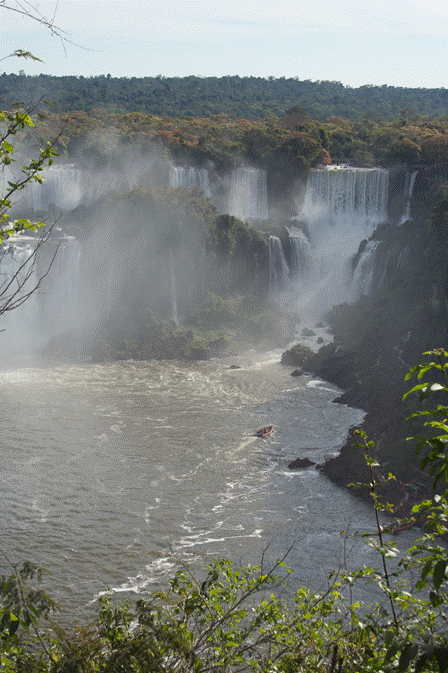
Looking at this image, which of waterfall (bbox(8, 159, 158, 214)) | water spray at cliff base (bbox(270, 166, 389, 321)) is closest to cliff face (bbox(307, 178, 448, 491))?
water spray at cliff base (bbox(270, 166, 389, 321))

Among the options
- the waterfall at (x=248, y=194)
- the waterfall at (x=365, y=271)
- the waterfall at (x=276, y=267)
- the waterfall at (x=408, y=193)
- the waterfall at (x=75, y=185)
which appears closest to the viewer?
the waterfall at (x=365, y=271)

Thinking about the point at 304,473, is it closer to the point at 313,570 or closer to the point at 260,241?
the point at 313,570

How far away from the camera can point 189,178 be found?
122 ft

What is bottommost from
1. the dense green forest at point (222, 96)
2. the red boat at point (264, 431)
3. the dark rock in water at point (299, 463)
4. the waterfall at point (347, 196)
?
the dark rock in water at point (299, 463)

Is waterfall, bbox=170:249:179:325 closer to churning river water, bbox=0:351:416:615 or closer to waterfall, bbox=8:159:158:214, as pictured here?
waterfall, bbox=8:159:158:214

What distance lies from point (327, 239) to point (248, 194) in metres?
5.91

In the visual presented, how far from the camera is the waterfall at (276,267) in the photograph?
3500 cm

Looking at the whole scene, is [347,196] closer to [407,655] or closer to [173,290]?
[173,290]

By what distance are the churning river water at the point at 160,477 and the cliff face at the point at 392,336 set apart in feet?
3.10

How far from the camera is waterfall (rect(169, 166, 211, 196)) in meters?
36.8

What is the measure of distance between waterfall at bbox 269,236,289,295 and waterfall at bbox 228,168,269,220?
14.7ft

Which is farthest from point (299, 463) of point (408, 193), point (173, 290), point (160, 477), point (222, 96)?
point (222, 96)

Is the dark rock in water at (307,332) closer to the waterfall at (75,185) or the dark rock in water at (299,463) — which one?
the waterfall at (75,185)

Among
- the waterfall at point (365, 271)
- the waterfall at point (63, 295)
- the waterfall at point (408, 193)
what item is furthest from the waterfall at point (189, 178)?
the waterfall at point (408, 193)
